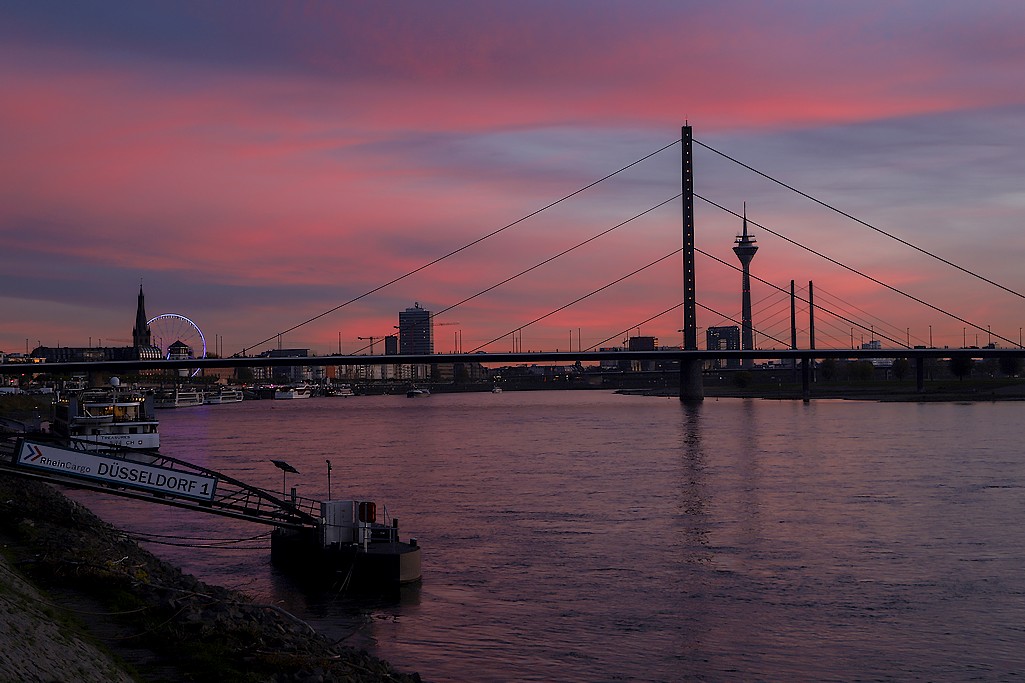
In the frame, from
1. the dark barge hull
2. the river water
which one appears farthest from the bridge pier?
the dark barge hull

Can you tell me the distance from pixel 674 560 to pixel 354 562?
7202 millimetres

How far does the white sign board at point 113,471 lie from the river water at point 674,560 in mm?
2084

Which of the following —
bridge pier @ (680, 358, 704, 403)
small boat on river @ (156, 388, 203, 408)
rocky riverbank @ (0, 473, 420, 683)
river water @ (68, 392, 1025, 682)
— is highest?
bridge pier @ (680, 358, 704, 403)

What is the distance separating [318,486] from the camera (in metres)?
38.1

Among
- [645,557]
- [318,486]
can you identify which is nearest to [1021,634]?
[645,557]

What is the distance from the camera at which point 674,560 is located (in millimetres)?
23781

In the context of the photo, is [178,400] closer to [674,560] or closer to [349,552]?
[349,552]

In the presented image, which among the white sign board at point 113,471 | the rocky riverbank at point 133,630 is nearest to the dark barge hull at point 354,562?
the white sign board at point 113,471

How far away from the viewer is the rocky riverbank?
11.1m

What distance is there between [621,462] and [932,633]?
96.9 ft

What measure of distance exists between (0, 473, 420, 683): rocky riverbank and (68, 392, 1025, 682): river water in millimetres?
2478

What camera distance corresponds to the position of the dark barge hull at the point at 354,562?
68.8 feet

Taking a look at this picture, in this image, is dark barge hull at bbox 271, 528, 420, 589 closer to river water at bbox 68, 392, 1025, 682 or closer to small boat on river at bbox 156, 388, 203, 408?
river water at bbox 68, 392, 1025, 682

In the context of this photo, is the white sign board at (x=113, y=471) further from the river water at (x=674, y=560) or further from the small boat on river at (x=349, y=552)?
the small boat on river at (x=349, y=552)
